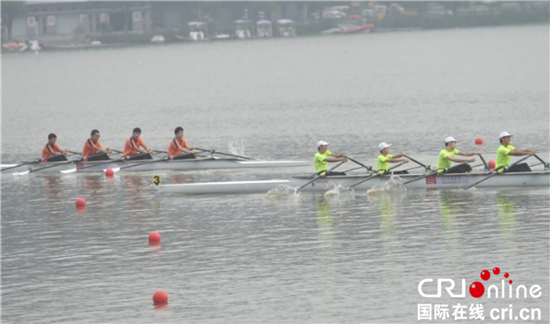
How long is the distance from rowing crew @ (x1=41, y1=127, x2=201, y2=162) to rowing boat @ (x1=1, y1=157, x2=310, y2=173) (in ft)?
0.66

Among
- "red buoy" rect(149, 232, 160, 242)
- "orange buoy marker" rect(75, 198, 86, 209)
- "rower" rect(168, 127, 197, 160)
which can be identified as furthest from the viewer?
"rower" rect(168, 127, 197, 160)

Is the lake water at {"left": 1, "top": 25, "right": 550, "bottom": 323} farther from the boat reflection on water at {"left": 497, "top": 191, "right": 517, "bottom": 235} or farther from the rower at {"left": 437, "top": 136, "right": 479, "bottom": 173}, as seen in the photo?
the rower at {"left": 437, "top": 136, "right": 479, "bottom": 173}

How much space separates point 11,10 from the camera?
15425 centimetres

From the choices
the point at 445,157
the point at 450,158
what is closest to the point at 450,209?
the point at 450,158

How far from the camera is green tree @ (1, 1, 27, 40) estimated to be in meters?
154

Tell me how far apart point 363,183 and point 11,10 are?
13606 cm

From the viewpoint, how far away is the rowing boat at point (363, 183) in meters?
25.1

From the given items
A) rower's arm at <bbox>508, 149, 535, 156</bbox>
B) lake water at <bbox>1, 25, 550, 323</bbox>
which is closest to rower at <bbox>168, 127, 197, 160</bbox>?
lake water at <bbox>1, 25, 550, 323</bbox>

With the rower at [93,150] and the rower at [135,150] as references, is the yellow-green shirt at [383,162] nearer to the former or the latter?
the rower at [135,150]

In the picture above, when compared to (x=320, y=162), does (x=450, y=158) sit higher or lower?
higher

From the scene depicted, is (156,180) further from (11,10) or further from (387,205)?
(11,10)

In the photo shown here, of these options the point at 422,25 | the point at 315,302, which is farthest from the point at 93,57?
the point at 315,302

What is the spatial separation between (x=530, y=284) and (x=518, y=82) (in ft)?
171

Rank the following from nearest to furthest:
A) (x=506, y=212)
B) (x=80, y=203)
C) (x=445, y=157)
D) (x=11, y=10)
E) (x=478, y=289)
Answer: (x=478, y=289)
(x=506, y=212)
(x=445, y=157)
(x=80, y=203)
(x=11, y=10)
